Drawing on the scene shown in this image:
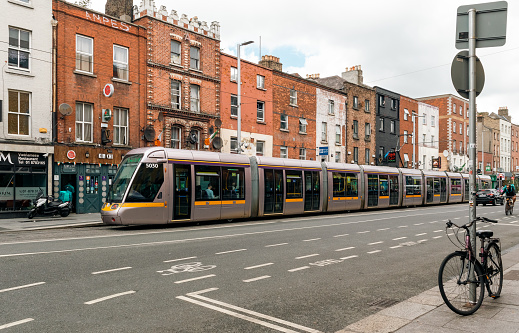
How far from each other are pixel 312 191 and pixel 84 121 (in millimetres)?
12850

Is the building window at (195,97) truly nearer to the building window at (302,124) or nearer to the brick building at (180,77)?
the brick building at (180,77)

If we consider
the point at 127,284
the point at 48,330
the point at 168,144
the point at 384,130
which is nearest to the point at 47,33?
the point at 168,144

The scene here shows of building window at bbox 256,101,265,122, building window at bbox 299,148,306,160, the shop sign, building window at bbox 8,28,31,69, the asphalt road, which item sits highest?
building window at bbox 8,28,31,69

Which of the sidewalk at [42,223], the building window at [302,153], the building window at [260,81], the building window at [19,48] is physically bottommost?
the sidewalk at [42,223]

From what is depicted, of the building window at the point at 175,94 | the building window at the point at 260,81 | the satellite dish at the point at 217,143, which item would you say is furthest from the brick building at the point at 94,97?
A: the building window at the point at 260,81

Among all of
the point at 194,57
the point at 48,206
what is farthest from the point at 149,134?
the point at 48,206

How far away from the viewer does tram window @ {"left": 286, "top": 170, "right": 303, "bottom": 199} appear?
22812mm

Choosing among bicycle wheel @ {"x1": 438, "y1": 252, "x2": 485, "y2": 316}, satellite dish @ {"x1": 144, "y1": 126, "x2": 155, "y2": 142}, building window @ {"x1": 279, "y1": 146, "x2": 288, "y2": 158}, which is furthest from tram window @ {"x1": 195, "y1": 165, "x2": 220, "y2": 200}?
building window @ {"x1": 279, "y1": 146, "x2": 288, "y2": 158}

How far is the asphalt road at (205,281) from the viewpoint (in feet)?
18.1

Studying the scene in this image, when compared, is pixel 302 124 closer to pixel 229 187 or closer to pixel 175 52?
pixel 175 52

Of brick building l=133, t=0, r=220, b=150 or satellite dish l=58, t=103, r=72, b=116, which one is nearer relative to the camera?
satellite dish l=58, t=103, r=72, b=116

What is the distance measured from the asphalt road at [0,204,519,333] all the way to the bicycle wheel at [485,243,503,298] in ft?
4.13

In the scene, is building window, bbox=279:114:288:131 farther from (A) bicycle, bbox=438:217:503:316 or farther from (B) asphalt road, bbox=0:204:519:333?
(A) bicycle, bbox=438:217:503:316

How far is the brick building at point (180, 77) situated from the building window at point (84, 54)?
10.8 ft
